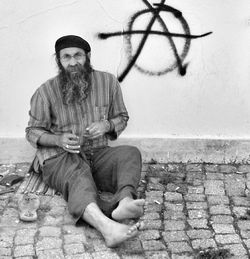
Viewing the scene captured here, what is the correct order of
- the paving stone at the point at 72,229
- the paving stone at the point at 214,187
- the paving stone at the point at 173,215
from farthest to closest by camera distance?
the paving stone at the point at 214,187
the paving stone at the point at 173,215
the paving stone at the point at 72,229

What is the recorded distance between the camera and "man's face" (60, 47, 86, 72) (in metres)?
4.75

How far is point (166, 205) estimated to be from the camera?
15.5 ft

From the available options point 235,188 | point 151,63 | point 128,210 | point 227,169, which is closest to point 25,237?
point 128,210

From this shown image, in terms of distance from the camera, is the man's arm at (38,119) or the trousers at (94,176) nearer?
the trousers at (94,176)

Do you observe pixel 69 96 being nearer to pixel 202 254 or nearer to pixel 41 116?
pixel 41 116

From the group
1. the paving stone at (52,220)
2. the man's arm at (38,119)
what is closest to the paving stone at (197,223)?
the paving stone at (52,220)

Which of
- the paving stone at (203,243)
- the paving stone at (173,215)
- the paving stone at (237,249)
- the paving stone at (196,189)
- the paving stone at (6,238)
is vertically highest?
the paving stone at (6,238)

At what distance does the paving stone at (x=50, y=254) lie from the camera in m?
3.96

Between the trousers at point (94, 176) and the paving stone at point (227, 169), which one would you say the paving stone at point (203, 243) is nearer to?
the trousers at point (94, 176)

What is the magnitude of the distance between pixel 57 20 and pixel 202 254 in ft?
7.78

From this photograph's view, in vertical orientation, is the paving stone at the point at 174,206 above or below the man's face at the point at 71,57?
below

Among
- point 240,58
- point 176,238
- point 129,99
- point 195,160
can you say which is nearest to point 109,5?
point 129,99

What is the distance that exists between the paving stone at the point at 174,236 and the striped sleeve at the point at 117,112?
1033mm

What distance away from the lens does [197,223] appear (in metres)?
4.43
